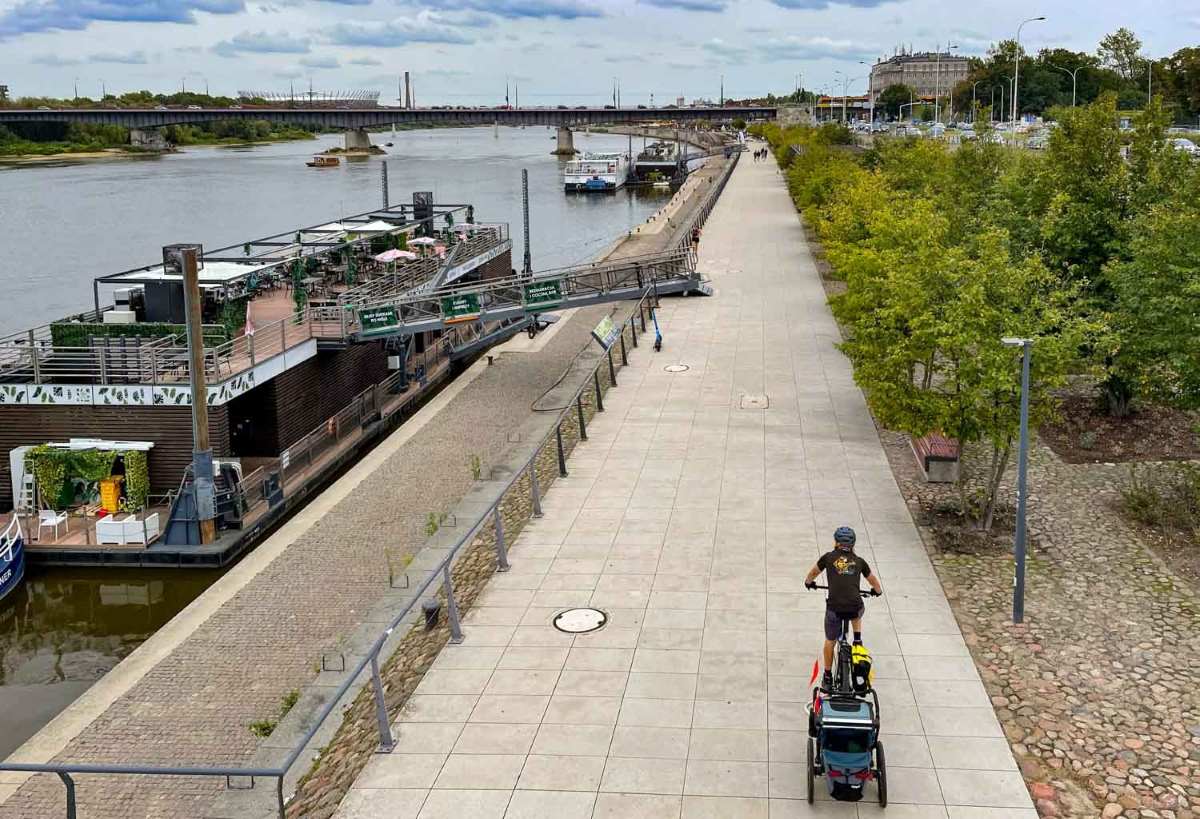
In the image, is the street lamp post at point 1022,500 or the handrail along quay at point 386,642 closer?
the handrail along quay at point 386,642

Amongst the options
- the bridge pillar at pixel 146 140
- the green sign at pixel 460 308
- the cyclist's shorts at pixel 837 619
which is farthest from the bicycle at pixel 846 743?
the bridge pillar at pixel 146 140

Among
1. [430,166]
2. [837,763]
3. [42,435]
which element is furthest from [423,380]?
[430,166]

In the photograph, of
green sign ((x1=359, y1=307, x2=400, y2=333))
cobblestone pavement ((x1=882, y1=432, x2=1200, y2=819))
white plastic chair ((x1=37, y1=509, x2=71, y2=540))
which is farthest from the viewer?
green sign ((x1=359, y1=307, x2=400, y2=333))

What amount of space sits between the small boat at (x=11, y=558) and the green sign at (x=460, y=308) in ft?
39.3

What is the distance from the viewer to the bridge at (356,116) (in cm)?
13388

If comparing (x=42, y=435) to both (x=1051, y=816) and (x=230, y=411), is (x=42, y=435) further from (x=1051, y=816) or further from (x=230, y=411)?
(x=1051, y=816)

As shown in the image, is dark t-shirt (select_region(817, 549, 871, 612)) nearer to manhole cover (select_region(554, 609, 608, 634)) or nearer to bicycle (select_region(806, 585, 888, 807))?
bicycle (select_region(806, 585, 888, 807))

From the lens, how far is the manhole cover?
13.3 meters

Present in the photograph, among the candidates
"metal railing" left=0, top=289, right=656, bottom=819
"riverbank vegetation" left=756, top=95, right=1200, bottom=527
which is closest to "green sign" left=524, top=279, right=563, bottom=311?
"metal railing" left=0, top=289, right=656, bottom=819

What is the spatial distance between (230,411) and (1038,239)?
54.9 feet

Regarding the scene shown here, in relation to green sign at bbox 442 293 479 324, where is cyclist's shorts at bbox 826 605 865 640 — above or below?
below

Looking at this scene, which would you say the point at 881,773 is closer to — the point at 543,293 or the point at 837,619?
the point at 837,619

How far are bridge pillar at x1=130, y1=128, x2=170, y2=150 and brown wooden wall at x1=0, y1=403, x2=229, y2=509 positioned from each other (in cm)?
15043

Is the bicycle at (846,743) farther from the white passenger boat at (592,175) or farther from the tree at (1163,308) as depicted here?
the white passenger boat at (592,175)
